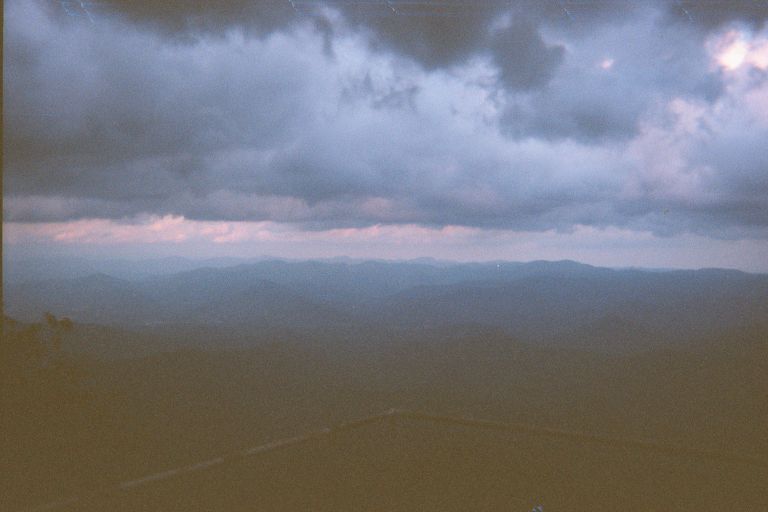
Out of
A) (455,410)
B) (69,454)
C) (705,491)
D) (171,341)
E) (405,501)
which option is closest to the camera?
(405,501)

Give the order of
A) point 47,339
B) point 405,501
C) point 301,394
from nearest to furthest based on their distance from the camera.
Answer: point 405,501, point 47,339, point 301,394

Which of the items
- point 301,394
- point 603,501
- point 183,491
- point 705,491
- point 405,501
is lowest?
point 301,394

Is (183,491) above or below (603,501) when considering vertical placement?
above

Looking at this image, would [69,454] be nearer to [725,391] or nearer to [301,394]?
[301,394]

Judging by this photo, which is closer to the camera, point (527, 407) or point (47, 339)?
point (47, 339)

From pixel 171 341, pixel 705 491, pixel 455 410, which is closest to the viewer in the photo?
pixel 705 491

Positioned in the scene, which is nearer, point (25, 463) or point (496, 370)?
point (25, 463)

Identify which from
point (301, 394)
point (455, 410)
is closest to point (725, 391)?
point (455, 410)

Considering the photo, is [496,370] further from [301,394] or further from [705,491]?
[705,491]

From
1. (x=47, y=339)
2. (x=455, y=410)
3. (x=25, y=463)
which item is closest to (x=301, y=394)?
(x=455, y=410)
